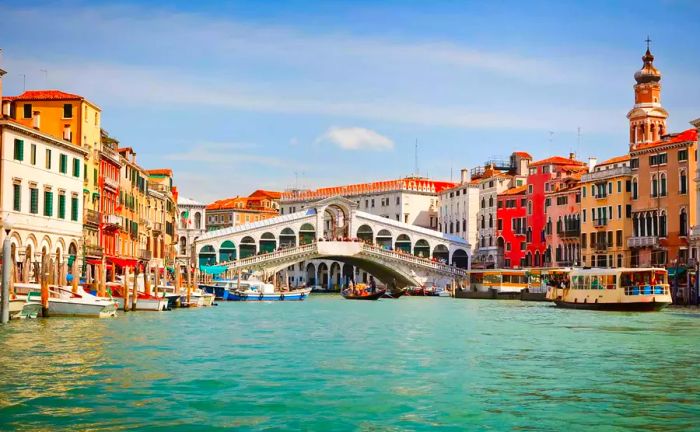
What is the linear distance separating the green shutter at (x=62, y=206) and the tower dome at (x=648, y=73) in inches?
1176

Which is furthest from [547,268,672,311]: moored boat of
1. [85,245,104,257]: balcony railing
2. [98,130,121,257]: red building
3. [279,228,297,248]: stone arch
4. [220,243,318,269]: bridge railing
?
[279,228,297,248]: stone arch

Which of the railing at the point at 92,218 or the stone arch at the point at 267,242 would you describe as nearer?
the railing at the point at 92,218

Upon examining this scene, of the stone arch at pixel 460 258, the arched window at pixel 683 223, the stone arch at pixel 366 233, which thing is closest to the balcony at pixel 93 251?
the arched window at pixel 683 223

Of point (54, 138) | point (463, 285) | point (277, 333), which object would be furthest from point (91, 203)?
point (463, 285)

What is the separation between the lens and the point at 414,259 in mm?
61438

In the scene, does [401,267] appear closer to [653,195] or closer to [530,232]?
[530,232]

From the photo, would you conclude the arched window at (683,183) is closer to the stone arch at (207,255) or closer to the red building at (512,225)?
the red building at (512,225)

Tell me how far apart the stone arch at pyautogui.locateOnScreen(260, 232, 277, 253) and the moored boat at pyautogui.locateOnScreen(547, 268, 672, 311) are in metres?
29.1

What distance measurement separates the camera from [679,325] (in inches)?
1061

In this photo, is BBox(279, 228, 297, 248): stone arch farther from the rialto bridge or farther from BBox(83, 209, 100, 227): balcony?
BBox(83, 209, 100, 227): balcony

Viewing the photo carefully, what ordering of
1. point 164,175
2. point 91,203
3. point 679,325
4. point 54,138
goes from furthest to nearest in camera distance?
1. point 164,175
2. point 91,203
3. point 54,138
4. point 679,325

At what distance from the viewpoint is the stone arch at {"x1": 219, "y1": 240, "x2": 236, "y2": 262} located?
206ft

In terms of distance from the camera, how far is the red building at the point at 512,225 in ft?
208

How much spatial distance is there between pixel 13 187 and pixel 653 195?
1102 inches
